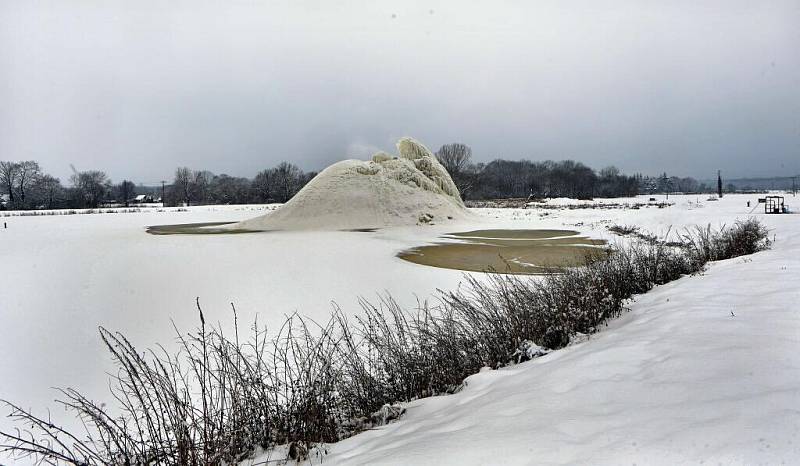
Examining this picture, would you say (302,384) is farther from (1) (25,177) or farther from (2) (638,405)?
(1) (25,177)

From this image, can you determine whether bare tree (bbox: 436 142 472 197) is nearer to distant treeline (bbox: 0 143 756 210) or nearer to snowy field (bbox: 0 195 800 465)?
distant treeline (bbox: 0 143 756 210)

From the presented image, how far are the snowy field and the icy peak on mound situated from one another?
11845mm

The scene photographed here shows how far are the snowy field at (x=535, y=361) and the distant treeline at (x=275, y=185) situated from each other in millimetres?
48054

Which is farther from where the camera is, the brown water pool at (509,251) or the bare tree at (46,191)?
the bare tree at (46,191)

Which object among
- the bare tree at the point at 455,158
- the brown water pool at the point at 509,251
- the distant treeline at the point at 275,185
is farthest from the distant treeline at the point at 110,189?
→ the brown water pool at the point at 509,251

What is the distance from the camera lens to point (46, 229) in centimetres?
2558

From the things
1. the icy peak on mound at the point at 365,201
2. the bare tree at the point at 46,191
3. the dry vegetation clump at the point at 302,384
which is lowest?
the dry vegetation clump at the point at 302,384

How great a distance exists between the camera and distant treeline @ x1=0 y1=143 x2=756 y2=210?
58250 mm

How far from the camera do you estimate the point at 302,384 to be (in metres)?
4.75

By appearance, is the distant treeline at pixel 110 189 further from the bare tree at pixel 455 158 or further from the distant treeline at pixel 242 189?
the bare tree at pixel 455 158

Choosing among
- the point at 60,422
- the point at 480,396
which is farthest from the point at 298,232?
the point at 480,396

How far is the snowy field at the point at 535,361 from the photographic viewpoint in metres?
2.23

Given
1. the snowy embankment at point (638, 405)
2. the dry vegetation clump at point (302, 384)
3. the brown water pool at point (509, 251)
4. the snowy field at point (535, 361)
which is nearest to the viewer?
the snowy embankment at point (638, 405)

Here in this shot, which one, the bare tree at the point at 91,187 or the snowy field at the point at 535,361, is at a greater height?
the bare tree at the point at 91,187
